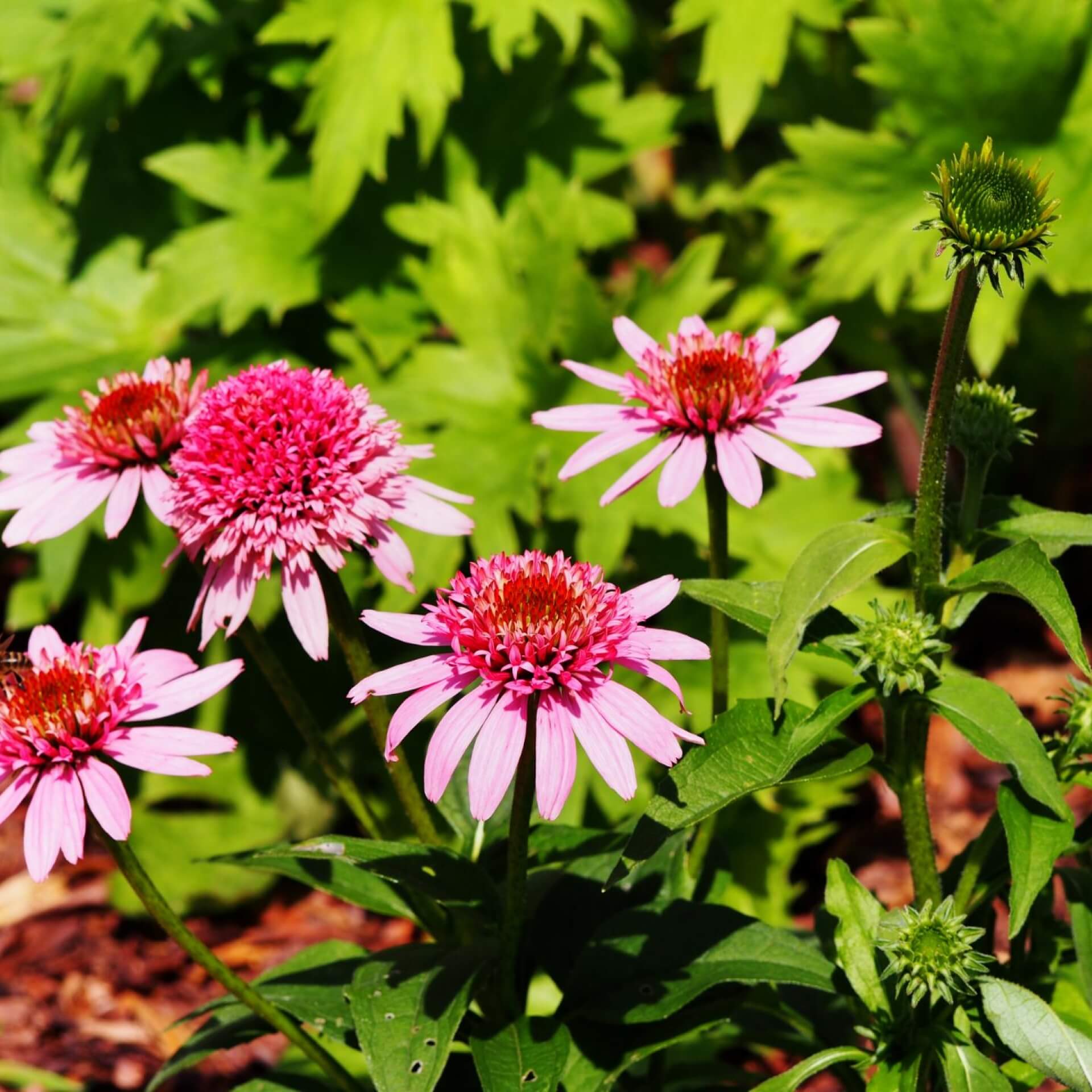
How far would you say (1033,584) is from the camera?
1332mm

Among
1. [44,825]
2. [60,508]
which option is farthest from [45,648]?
[44,825]

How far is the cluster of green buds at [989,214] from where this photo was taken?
1202 mm

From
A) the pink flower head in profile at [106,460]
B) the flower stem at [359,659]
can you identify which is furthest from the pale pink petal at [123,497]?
the flower stem at [359,659]

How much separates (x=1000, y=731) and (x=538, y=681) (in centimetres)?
51

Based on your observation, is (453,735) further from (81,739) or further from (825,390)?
(825,390)

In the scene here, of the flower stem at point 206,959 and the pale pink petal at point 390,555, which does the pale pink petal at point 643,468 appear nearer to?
the pale pink petal at point 390,555

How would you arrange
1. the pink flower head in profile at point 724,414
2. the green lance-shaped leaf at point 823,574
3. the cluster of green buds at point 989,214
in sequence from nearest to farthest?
the cluster of green buds at point 989,214, the green lance-shaped leaf at point 823,574, the pink flower head in profile at point 724,414

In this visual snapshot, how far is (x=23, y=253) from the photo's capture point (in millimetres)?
3367

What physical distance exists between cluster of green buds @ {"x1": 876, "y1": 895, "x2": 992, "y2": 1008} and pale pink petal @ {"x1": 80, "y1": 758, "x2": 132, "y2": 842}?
83cm

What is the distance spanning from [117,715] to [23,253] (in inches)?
91.5

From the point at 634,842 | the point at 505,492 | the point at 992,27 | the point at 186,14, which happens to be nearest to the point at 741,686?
the point at 505,492

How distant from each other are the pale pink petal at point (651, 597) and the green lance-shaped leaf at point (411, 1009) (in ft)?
1.60

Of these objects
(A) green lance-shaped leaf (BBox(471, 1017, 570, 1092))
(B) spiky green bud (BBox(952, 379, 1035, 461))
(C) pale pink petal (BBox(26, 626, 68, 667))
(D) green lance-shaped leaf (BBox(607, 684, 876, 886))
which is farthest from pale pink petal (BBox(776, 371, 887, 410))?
(C) pale pink petal (BBox(26, 626, 68, 667))

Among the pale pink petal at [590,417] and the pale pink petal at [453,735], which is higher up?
the pale pink petal at [590,417]
